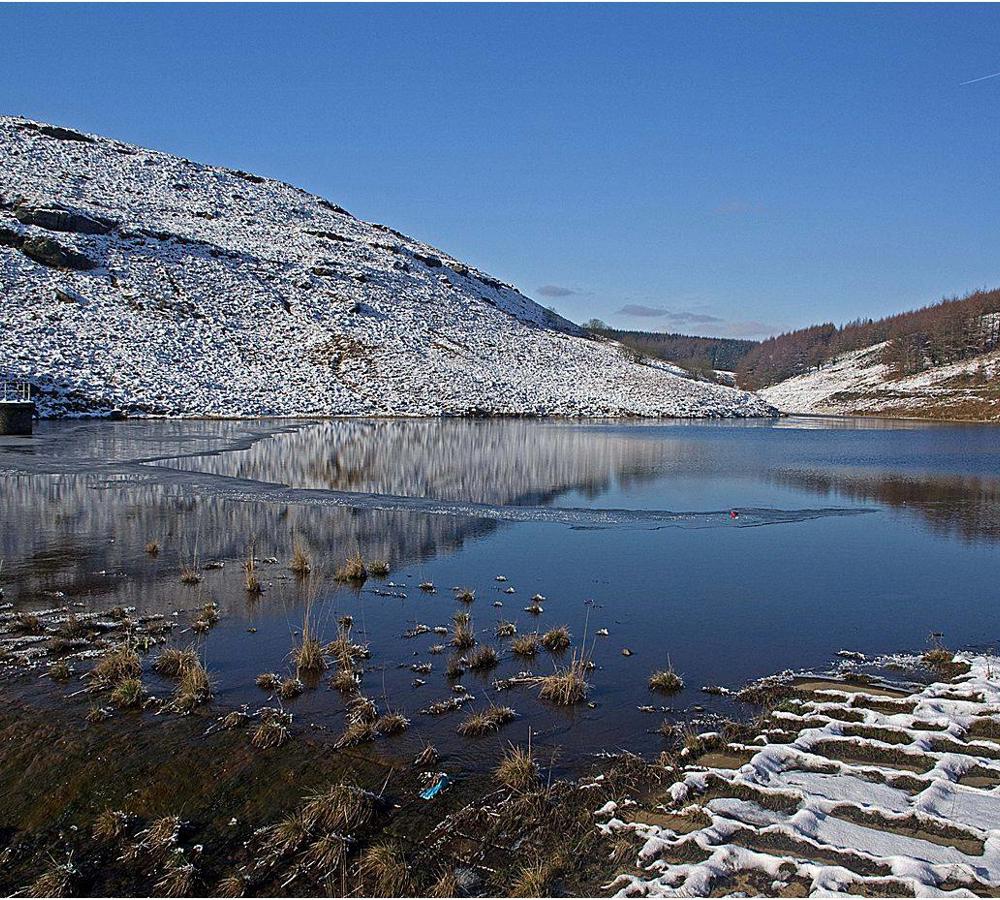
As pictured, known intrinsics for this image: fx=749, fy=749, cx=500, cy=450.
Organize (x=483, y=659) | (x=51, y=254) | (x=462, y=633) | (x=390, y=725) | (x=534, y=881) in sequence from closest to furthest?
(x=534, y=881) → (x=390, y=725) → (x=483, y=659) → (x=462, y=633) → (x=51, y=254)

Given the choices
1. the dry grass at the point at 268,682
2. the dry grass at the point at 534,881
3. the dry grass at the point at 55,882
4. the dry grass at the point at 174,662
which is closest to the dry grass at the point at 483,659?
the dry grass at the point at 268,682

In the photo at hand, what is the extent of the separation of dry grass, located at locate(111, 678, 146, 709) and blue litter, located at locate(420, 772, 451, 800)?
3634mm

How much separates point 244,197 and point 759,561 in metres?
107

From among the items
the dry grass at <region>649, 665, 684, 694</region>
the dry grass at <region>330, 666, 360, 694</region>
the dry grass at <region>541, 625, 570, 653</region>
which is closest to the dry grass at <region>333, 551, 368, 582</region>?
the dry grass at <region>541, 625, 570, 653</region>

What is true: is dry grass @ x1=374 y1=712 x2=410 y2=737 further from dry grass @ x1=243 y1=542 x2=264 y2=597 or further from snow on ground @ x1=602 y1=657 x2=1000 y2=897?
dry grass @ x1=243 y1=542 x2=264 y2=597

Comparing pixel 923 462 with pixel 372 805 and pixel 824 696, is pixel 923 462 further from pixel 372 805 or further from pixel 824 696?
pixel 372 805

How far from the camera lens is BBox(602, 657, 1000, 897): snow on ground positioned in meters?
4.92

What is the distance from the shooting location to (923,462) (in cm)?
3488

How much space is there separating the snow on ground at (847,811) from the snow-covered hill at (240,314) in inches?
2159

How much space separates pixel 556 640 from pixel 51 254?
77973mm

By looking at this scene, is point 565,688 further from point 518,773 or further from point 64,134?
point 64,134

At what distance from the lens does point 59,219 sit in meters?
76.4

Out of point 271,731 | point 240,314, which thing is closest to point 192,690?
point 271,731

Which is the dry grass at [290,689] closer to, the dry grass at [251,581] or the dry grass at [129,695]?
the dry grass at [129,695]
